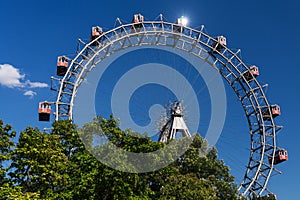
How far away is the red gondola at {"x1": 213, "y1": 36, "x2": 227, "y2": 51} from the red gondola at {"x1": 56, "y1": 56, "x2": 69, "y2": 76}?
15.7 m

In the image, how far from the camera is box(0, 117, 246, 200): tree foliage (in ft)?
56.4

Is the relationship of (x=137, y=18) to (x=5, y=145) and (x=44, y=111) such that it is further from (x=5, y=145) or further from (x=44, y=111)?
(x=5, y=145)

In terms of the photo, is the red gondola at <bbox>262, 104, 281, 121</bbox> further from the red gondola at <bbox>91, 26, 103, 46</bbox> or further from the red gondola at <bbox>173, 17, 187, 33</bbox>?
the red gondola at <bbox>91, 26, 103, 46</bbox>

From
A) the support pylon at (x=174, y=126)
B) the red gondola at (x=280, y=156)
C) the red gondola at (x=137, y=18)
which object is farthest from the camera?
the red gondola at (x=280, y=156)

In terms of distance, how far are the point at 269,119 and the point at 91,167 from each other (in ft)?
84.6

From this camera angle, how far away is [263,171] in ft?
125

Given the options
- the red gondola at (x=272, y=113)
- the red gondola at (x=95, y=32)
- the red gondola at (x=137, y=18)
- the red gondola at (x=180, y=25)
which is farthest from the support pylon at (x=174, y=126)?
the red gondola at (x=95, y=32)

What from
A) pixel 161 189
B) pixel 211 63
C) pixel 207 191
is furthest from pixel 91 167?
pixel 211 63

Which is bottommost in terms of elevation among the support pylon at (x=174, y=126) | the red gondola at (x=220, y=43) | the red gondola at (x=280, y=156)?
the red gondola at (x=280, y=156)

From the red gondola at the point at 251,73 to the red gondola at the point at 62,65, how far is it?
1912 cm

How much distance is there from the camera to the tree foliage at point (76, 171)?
17203 millimetres

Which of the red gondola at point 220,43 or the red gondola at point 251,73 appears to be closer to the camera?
the red gondola at point 220,43

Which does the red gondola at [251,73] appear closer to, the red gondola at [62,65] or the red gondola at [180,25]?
the red gondola at [180,25]

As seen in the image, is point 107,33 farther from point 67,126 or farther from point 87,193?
point 87,193
